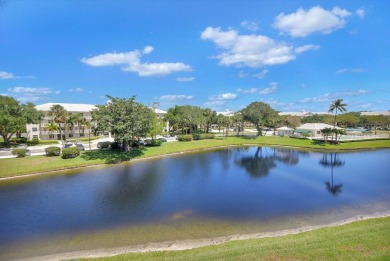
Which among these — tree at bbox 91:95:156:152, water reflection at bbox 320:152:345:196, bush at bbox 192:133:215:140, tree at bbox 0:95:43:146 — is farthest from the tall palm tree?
water reflection at bbox 320:152:345:196

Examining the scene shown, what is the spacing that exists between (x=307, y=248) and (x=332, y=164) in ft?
123

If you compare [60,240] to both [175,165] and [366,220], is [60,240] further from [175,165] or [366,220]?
[175,165]

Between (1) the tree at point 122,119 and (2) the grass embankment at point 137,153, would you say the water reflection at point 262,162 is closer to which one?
(2) the grass embankment at point 137,153

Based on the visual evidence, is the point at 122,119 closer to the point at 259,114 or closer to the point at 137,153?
the point at 137,153

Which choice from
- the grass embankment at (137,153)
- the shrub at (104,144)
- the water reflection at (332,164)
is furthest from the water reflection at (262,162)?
the shrub at (104,144)

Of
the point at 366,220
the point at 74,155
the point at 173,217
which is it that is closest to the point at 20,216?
the point at 173,217

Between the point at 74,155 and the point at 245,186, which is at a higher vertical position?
the point at 74,155

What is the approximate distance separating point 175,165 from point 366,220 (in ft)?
101

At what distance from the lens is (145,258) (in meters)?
14.6

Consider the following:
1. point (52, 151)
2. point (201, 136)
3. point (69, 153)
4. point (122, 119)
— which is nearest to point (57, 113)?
point (52, 151)

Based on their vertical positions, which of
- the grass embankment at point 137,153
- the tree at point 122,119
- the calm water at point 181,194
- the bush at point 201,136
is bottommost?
the calm water at point 181,194

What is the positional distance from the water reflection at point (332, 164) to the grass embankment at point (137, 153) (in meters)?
10.0

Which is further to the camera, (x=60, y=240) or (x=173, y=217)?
(x=173, y=217)

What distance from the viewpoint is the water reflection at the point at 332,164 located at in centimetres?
2934
